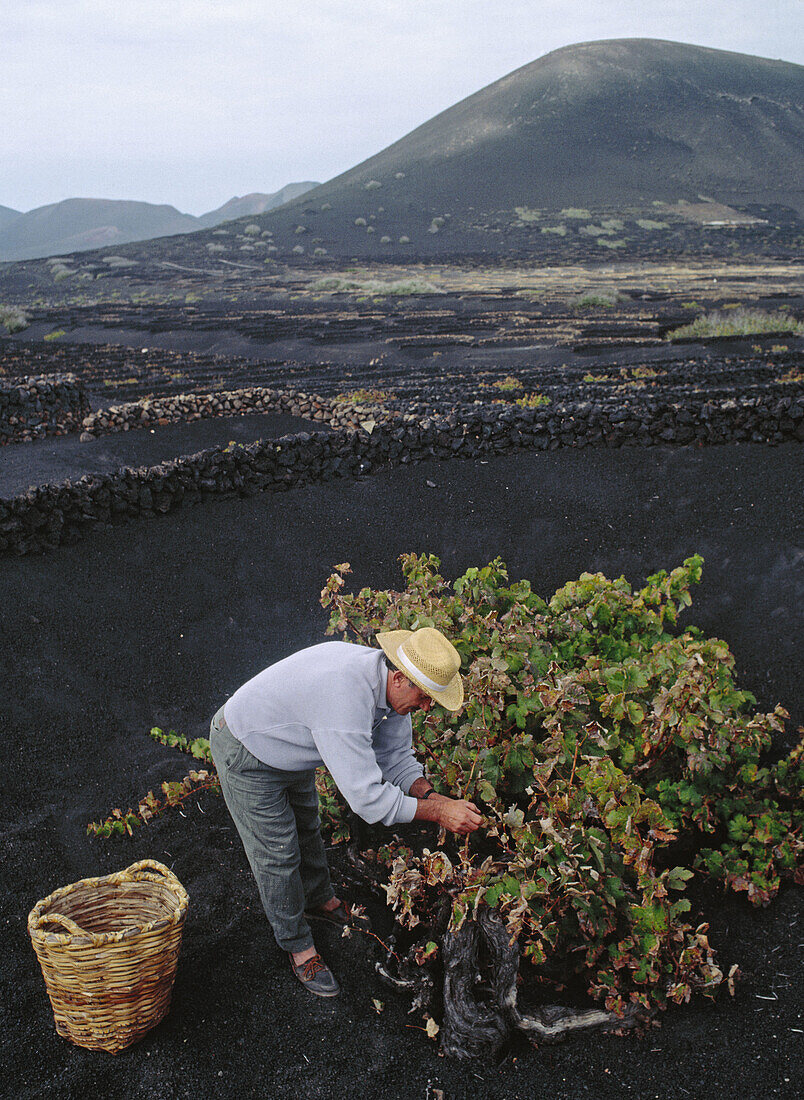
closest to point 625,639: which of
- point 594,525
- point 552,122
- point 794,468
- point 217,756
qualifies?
point 217,756

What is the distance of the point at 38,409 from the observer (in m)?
13.6

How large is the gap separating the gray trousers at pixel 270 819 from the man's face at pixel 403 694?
643mm

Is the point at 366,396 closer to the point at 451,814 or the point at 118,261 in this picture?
the point at 451,814

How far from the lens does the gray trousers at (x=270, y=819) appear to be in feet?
10.4

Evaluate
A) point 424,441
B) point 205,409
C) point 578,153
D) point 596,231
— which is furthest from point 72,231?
point 424,441

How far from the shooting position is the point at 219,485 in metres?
8.46

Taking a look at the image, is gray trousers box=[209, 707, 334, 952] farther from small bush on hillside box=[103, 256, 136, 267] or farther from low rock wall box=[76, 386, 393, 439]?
small bush on hillside box=[103, 256, 136, 267]

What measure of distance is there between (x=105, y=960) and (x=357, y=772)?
3.99 feet

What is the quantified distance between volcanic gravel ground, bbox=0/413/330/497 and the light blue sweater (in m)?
8.70

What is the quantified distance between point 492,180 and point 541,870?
87.1 m

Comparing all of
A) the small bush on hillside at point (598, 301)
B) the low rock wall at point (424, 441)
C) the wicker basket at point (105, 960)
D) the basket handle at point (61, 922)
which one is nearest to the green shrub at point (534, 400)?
the low rock wall at point (424, 441)

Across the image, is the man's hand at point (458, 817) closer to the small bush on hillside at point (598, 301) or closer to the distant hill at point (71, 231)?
the small bush on hillside at point (598, 301)

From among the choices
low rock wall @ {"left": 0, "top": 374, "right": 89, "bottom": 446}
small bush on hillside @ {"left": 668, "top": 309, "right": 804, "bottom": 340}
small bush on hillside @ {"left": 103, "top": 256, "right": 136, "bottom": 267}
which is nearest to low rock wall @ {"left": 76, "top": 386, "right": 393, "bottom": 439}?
low rock wall @ {"left": 0, "top": 374, "right": 89, "bottom": 446}

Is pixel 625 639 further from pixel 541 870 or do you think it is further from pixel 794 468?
pixel 794 468
